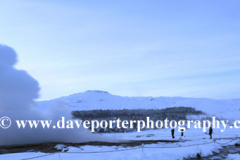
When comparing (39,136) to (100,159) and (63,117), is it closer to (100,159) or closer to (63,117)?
(63,117)

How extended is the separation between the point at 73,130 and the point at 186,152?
63.0ft

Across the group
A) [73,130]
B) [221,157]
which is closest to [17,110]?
[73,130]

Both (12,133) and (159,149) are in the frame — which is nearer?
(159,149)

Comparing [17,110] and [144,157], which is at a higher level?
[17,110]

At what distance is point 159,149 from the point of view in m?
24.5

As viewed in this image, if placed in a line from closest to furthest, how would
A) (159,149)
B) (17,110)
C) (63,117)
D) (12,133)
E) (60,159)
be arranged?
1. (60,159)
2. (159,149)
3. (12,133)
4. (17,110)
5. (63,117)

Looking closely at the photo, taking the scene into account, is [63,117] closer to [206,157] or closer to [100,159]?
[100,159]

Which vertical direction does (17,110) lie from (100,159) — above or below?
above

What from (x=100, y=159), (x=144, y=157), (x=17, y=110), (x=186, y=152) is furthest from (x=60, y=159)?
(x=17, y=110)

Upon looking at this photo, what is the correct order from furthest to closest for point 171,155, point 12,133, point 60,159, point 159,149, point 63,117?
point 63,117 < point 12,133 < point 159,149 < point 171,155 < point 60,159

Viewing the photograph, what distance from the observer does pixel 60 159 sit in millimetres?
19109

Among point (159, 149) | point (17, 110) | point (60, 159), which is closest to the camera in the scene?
point (60, 159)

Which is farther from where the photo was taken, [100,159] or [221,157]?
[221,157]

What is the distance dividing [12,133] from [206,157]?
24.6m
